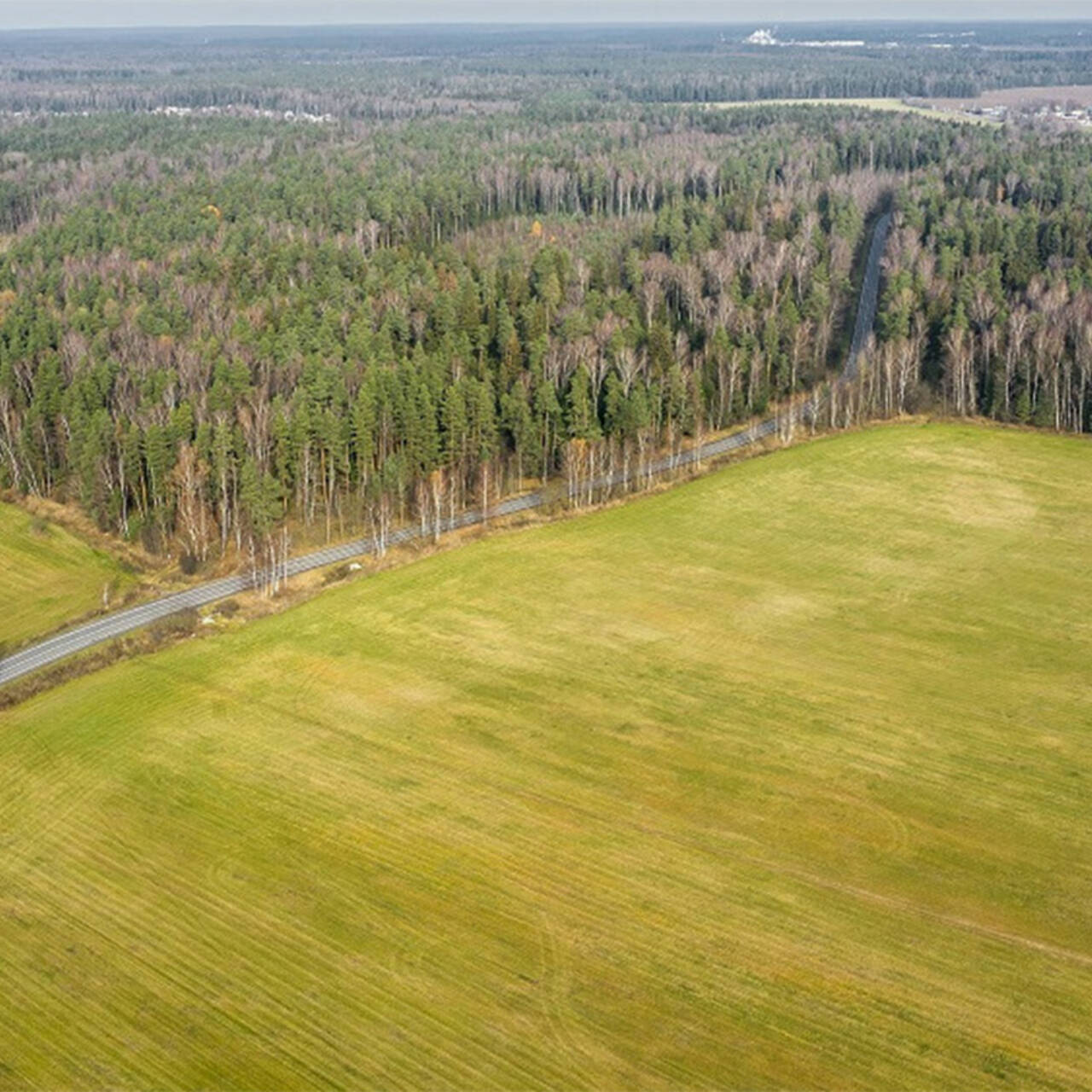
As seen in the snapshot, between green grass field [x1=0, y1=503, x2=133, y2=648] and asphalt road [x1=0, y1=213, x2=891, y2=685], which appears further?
green grass field [x1=0, y1=503, x2=133, y2=648]

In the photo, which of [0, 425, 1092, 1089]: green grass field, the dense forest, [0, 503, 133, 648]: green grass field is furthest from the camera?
the dense forest

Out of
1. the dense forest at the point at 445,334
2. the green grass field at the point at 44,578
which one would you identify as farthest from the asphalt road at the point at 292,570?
the green grass field at the point at 44,578

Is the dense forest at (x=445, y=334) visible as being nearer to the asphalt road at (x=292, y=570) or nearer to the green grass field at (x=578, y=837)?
the asphalt road at (x=292, y=570)

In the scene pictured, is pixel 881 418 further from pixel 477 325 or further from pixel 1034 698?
pixel 1034 698

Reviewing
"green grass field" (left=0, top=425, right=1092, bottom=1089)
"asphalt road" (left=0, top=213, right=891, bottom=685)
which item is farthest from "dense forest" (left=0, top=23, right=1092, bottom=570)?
"green grass field" (left=0, top=425, right=1092, bottom=1089)

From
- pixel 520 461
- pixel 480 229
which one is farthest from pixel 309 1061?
pixel 480 229

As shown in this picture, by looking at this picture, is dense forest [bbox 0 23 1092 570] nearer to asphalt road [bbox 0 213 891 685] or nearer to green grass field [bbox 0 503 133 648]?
asphalt road [bbox 0 213 891 685]

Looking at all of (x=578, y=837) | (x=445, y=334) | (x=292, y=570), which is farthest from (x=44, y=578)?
(x=578, y=837)
